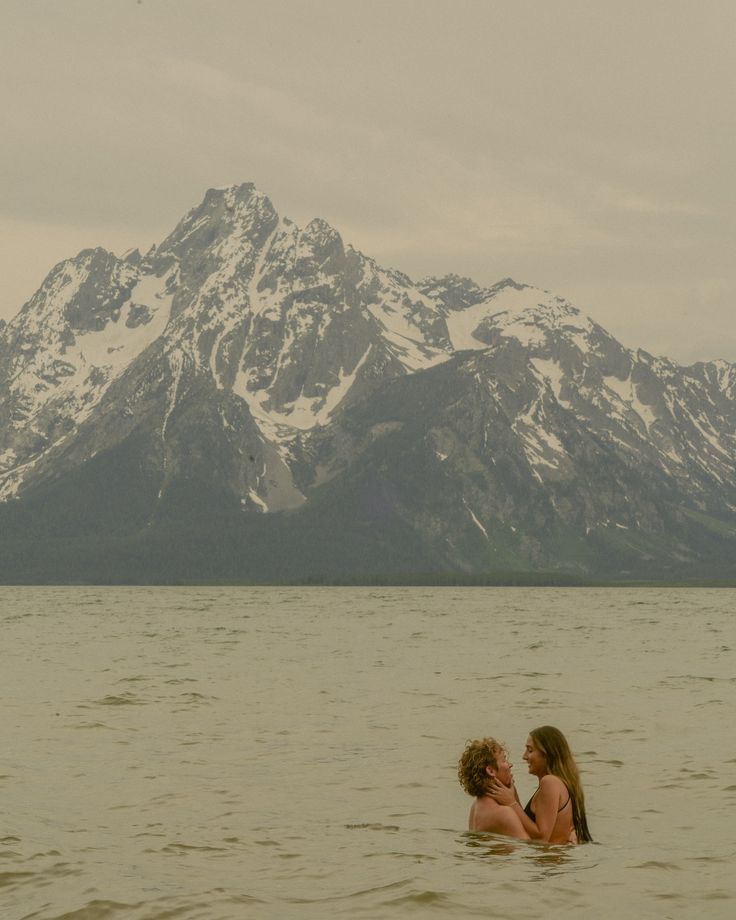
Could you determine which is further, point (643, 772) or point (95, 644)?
point (95, 644)

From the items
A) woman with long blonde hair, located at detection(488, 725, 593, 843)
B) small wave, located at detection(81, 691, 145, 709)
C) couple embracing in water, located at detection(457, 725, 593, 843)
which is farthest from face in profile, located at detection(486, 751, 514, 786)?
small wave, located at detection(81, 691, 145, 709)

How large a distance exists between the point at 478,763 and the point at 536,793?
1844mm

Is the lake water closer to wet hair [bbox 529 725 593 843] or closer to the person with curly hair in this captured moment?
the person with curly hair

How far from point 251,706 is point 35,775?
21437mm

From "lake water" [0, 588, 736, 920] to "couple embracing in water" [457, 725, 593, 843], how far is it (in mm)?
519

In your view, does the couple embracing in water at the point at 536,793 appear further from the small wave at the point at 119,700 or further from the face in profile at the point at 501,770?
the small wave at the point at 119,700

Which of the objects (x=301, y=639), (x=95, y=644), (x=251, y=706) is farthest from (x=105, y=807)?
(x=301, y=639)

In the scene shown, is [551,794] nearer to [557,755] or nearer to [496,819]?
[557,755]

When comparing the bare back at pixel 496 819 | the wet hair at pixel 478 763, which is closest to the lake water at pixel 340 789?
the bare back at pixel 496 819

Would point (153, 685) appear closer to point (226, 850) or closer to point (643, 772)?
point (643, 772)

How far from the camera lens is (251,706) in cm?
5959

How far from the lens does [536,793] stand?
2720 cm

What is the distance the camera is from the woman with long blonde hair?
26.1 metres

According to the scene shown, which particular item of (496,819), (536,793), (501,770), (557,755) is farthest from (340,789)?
(557,755)
